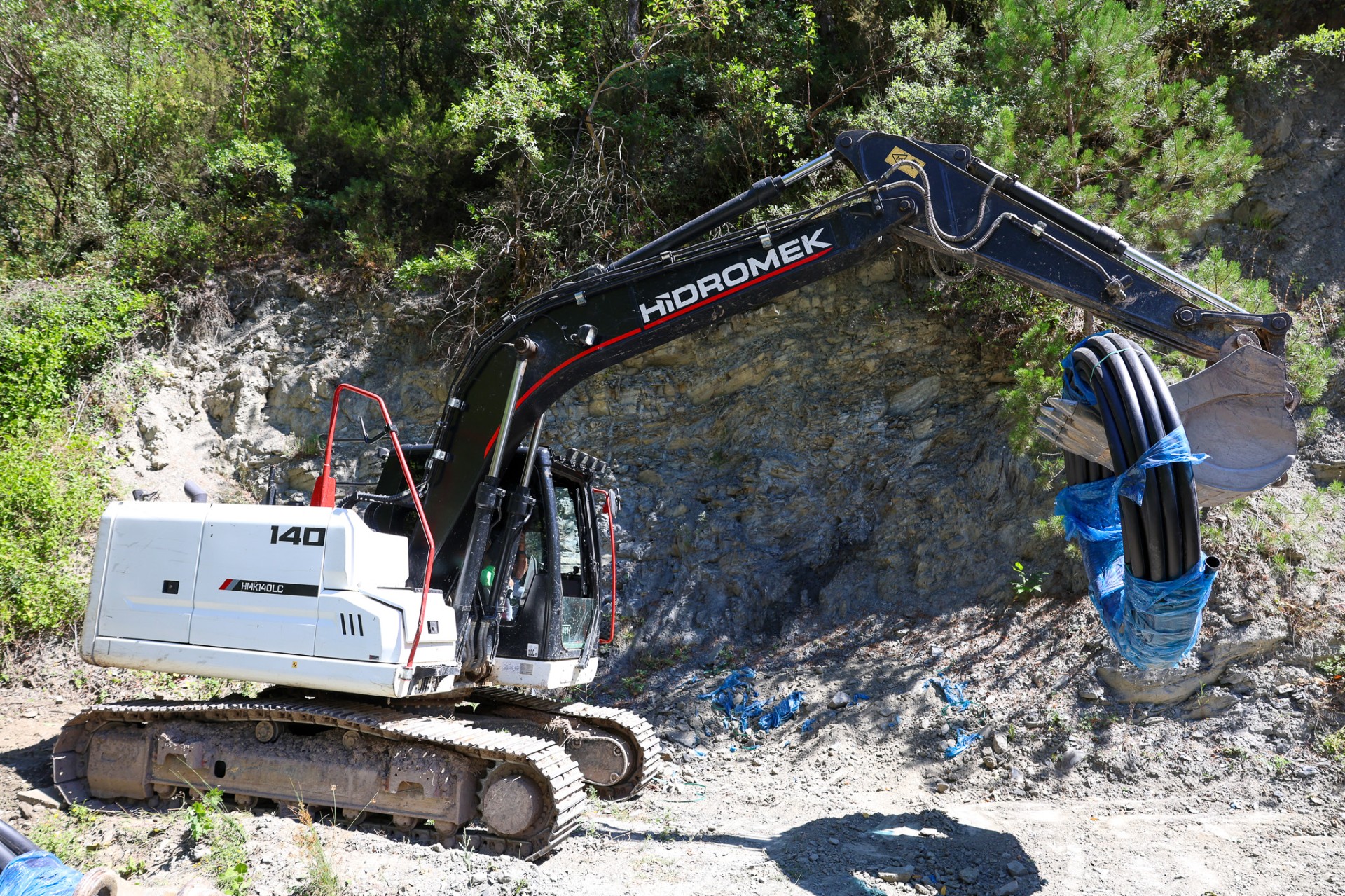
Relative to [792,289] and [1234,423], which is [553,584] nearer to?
[792,289]

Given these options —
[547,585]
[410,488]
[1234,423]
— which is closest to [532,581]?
[547,585]

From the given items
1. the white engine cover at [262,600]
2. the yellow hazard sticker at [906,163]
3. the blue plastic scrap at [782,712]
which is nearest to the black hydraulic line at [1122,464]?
the yellow hazard sticker at [906,163]

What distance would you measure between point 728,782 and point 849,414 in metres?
4.41

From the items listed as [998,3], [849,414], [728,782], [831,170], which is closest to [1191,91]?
[998,3]

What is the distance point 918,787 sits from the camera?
21.2 ft

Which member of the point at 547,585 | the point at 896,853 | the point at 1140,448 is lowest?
the point at 896,853

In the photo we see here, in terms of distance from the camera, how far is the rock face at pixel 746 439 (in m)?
8.55

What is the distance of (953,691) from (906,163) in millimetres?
4265

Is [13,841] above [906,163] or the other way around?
the other way around

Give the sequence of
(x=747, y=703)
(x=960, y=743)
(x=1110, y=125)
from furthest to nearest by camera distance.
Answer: (x=1110, y=125), (x=747, y=703), (x=960, y=743)

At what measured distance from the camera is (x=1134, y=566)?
157 inches

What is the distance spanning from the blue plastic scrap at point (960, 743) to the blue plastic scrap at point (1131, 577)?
2.44m

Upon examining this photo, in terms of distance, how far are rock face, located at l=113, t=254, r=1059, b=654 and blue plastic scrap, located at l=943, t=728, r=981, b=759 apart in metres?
1.48

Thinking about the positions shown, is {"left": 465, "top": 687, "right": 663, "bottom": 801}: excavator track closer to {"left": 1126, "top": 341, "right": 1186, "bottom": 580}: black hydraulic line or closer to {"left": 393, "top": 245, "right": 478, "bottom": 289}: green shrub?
{"left": 1126, "top": 341, "right": 1186, "bottom": 580}: black hydraulic line
